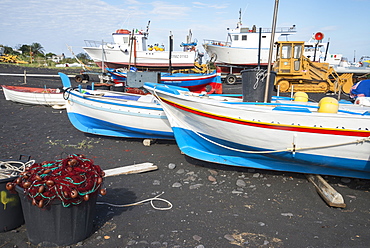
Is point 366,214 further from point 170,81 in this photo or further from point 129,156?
point 170,81

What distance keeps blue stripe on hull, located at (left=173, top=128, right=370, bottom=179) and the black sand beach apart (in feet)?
0.88

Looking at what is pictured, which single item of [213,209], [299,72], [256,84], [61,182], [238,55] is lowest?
[213,209]

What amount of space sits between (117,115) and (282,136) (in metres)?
4.07

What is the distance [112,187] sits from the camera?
4.72 m

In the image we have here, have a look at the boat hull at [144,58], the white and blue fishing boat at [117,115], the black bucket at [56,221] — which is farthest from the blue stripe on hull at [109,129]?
the boat hull at [144,58]

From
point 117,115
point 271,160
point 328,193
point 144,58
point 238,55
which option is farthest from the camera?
point 144,58

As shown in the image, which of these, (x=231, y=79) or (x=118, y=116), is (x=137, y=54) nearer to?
(x=231, y=79)

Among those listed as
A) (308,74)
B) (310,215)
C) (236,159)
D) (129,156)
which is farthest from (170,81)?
(310,215)

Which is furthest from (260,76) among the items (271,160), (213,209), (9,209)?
(9,209)

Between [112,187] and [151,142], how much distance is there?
2766 mm

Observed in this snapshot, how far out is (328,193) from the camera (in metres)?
4.30

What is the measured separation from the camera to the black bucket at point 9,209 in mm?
3137

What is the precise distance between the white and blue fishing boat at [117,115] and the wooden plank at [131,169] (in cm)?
152

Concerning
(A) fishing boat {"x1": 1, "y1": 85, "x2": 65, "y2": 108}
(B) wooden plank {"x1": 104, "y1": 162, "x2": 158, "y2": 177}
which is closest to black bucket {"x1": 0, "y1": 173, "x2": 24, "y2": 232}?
(B) wooden plank {"x1": 104, "y1": 162, "x2": 158, "y2": 177}
